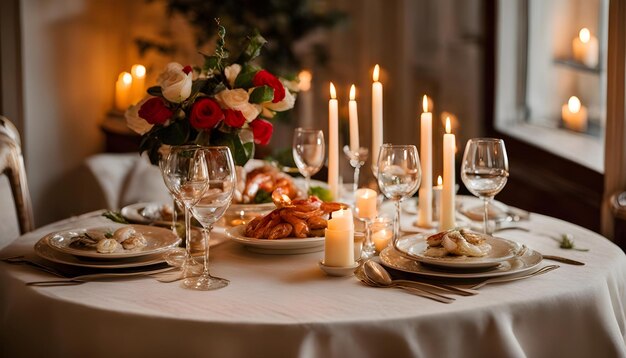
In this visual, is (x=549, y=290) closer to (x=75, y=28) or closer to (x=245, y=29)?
(x=245, y=29)

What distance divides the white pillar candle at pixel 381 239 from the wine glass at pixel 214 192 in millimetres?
427

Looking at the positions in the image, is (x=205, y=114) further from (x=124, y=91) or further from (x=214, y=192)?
(x=124, y=91)

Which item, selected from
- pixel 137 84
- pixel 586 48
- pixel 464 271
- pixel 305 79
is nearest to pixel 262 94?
pixel 464 271

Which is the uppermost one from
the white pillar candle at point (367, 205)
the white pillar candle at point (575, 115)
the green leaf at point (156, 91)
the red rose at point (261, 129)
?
the green leaf at point (156, 91)

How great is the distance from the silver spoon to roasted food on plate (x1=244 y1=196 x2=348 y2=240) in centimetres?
24

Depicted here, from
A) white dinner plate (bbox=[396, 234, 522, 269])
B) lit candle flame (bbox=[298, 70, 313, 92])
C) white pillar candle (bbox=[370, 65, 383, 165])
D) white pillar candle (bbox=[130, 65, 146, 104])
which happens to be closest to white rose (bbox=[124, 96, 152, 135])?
white pillar candle (bbox=[370, 65, 383, 165])

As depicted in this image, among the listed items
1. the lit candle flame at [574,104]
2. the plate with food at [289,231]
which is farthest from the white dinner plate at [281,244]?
the lit candle flame at [574,104]

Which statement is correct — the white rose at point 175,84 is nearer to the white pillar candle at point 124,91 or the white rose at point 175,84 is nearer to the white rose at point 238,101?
the white rose at point 238,101

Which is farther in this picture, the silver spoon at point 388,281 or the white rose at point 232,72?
the white rose at point 232,72

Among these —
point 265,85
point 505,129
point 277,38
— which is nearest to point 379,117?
point 265,85

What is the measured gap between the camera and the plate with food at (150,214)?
7.07 ft

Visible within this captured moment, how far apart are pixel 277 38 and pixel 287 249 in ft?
9.98

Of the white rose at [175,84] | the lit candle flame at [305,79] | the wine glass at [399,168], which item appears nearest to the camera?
the wine glass at [399,168]

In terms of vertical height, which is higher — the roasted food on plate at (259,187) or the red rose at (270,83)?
the red rose at (270,83)
